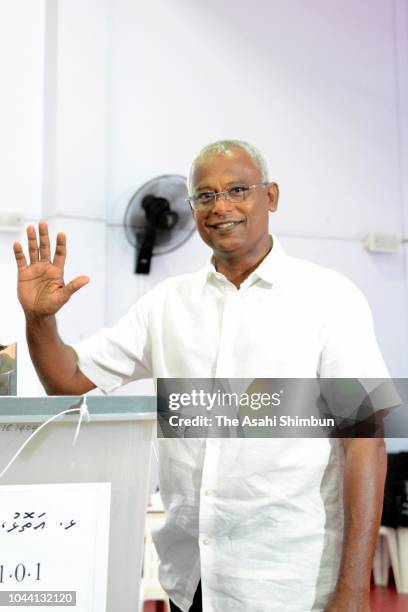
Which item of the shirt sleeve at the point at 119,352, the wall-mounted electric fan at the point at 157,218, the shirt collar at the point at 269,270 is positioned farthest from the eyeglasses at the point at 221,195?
the wall-mounted electric fan at the point at 157,218

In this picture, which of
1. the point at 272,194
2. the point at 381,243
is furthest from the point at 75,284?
the point at 381,243

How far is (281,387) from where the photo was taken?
4.24 ft

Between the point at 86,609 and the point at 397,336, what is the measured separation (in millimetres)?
4352

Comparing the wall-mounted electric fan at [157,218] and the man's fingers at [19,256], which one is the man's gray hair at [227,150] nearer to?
the man's fingers at [19,256]

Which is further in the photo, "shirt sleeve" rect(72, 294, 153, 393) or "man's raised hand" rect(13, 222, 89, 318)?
"shirt sleeve" rect(72, 294, 153, 393)

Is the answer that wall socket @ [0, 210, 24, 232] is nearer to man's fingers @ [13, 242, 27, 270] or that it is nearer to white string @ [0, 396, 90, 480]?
man's fingers @ [13, 242, 27, 270]

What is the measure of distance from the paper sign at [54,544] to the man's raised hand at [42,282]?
54cm

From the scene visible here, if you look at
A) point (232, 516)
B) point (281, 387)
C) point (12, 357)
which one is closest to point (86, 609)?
point (12, 357)

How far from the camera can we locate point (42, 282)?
4.01 feet

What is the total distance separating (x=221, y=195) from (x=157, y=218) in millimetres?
2618

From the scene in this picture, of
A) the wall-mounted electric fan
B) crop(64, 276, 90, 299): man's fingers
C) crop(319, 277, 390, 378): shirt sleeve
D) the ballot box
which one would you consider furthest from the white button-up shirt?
the wall-mounted electric fan

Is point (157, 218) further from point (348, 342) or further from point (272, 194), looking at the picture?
point (348, 342)

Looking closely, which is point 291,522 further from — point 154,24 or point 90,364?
point 154,24

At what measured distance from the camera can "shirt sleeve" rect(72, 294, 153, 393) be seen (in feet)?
4.88
